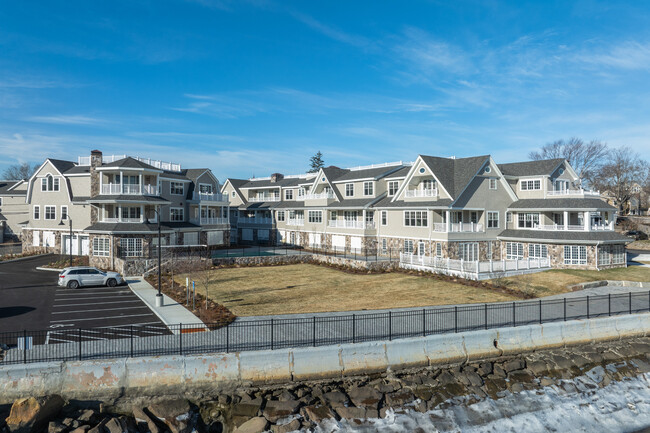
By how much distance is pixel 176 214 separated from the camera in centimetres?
4850

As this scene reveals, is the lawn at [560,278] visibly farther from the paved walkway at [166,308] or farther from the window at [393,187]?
the paved walkway at [166,308]

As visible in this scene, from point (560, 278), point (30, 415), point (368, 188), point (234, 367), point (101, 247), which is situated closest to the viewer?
point (30, 415)

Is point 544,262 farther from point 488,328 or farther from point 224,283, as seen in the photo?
point 224,283

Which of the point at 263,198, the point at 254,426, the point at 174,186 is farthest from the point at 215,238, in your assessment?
the point at 254,426

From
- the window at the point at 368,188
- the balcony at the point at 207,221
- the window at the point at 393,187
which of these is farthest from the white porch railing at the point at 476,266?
the balcony at the point at 207,221

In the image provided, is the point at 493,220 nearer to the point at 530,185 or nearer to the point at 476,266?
the point at 530,185

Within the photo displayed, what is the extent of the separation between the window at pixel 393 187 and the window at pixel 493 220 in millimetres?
10497

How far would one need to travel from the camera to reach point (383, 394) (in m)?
15.1

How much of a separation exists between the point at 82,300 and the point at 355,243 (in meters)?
28.0

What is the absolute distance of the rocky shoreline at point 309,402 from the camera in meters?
13.1

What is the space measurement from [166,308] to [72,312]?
4.73m

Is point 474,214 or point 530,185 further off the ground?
point 530,185

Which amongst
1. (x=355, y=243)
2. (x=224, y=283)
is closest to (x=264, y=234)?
(x=355, y=243)

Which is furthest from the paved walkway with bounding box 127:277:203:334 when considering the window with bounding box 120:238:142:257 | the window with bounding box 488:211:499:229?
the window with bounding box 488:211:499:229
